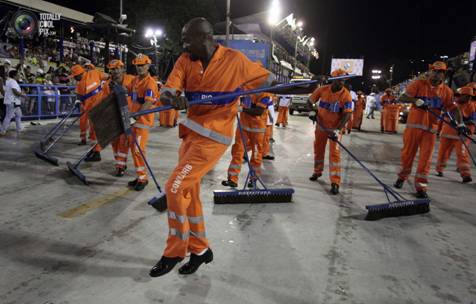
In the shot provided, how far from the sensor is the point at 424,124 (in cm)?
651

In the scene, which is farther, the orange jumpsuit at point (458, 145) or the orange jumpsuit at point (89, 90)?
the orange jumpsuit at point (89, 90)

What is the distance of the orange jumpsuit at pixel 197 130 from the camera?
10.4 ft

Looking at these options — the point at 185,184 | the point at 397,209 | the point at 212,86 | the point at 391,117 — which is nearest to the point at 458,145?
the point at 397,209

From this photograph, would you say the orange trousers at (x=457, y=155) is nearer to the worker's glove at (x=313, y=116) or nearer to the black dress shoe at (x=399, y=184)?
the black dress shoe at (x=399, y=184)

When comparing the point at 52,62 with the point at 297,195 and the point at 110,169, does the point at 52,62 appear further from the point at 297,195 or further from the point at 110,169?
the point at 297,195

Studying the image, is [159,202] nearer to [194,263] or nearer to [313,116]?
[194,263]

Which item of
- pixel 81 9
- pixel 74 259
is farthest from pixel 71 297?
pixel 81 9

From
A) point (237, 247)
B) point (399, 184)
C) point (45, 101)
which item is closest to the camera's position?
point (237, 247)

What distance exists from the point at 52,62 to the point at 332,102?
802 inches

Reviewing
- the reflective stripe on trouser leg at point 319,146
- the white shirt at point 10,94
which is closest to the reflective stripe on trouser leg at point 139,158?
the reflective stripe on trouser leg at point 319,146

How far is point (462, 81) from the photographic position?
24.0 meters

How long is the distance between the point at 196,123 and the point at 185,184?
537 mm

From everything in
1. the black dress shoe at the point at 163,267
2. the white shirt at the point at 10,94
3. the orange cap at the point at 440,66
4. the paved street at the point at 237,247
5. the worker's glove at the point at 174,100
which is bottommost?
the paved street at the point at 237,247

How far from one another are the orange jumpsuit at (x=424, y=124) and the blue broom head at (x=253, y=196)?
8.33 feet
